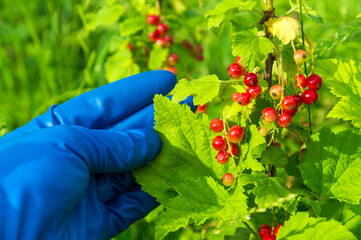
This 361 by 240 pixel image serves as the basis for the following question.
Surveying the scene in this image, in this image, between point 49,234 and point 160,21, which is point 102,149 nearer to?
point 49,234

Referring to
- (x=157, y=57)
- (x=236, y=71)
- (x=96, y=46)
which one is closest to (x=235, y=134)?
(x=236, y=71)

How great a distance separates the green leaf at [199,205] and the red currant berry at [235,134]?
0.12m

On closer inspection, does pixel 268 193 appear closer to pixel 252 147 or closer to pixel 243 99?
pixel 252 147

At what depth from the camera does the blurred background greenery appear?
2242mm

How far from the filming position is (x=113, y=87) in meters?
1.37

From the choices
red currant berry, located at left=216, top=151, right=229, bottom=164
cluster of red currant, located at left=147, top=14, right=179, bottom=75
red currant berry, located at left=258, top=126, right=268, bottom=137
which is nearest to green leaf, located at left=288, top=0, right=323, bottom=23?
red currant berry, located at left=258, top=126, right=268, bottom=137

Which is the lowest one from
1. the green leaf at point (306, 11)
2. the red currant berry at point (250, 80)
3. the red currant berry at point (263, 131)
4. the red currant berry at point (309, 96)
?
the red currant berry at point (263, 131)

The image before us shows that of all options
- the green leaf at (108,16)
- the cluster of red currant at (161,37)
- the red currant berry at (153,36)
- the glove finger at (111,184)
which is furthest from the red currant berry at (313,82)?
the green leaf at (108,16)

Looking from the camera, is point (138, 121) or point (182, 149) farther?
point (138, 121)

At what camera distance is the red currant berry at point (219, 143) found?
3.58ft

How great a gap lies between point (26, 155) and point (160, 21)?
4.31 feet

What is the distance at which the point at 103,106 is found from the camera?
4.33ft

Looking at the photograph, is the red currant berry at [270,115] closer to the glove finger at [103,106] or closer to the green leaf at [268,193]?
the green leaf at [268,193]

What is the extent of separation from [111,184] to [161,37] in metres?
1.08
